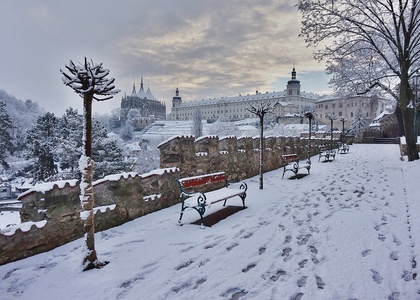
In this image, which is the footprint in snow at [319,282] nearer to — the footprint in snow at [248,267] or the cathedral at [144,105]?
the footprint in snow at [248,267]

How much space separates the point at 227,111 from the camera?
13150 cm

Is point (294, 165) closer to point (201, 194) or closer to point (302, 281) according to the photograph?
point (201, 194)

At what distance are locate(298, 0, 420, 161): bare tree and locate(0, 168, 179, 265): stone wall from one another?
10.8 m

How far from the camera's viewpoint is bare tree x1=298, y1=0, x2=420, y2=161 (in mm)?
11742

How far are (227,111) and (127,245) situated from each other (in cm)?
12908

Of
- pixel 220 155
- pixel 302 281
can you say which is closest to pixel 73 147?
pixel 220 155

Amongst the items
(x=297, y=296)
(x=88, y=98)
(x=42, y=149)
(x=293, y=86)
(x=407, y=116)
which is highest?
(x=293, y=86)

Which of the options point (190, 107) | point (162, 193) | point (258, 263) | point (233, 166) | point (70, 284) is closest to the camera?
point (70, 284)

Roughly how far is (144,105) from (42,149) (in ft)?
336

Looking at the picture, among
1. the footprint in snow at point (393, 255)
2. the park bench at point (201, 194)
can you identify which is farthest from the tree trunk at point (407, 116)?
the footprint in snow at point (393, 255)

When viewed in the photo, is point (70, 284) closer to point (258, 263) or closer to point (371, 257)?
point (258, 263)

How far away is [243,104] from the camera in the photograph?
126m

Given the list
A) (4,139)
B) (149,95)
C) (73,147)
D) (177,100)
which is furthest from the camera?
(177,100)

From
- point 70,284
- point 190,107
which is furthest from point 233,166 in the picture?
point 190,107
